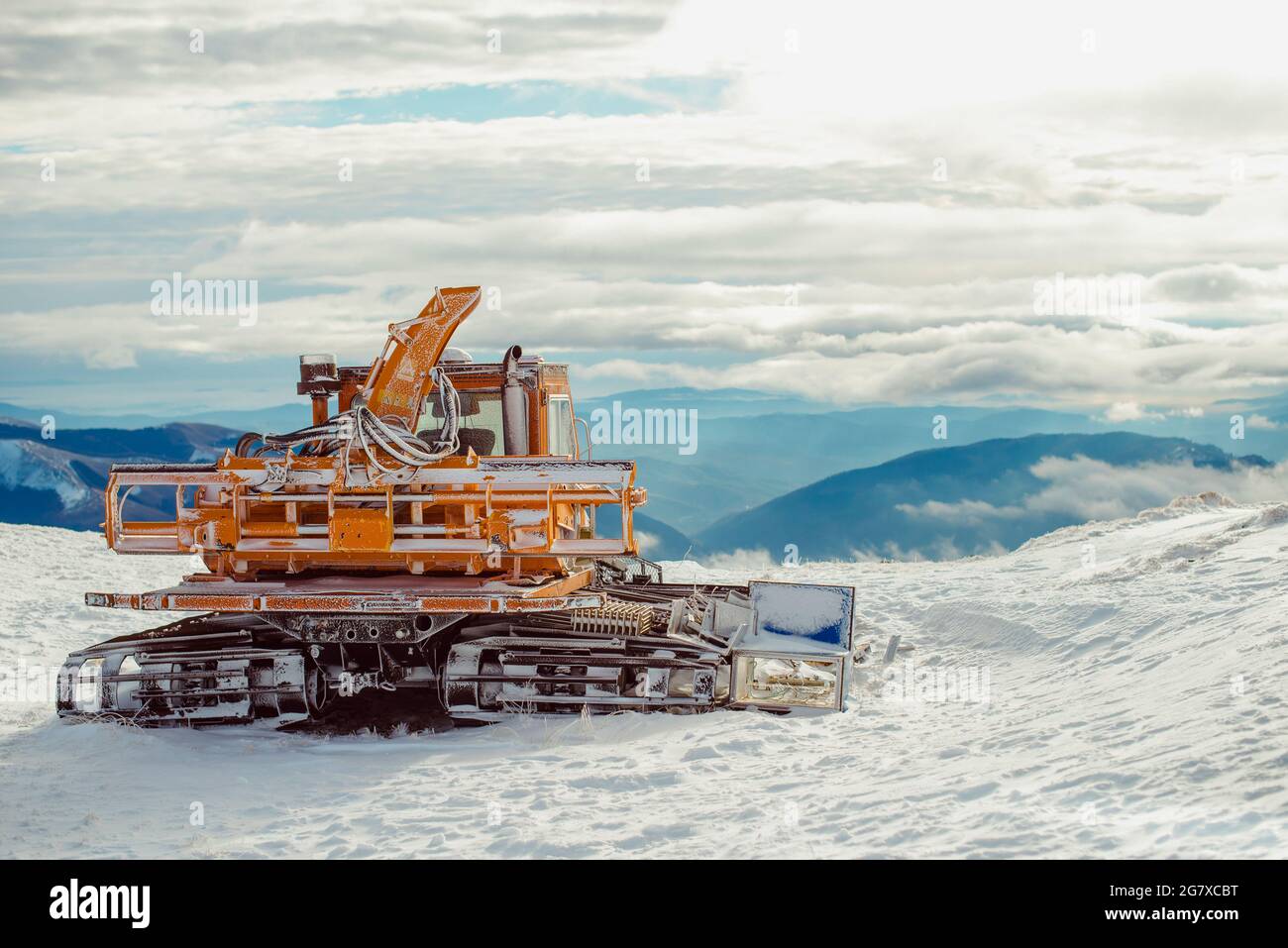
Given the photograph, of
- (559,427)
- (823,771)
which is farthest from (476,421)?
(823,771)

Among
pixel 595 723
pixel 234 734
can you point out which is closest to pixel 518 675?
pixel 595 723

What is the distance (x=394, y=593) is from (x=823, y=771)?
3.45 m

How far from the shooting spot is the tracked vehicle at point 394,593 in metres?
10.3

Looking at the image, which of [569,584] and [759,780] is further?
[569,584]

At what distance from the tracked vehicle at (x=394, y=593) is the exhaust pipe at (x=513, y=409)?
26.7 inches

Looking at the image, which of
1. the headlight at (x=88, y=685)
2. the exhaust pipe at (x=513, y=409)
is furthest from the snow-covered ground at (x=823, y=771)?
the exhaust pipe at (x=513, y=409)

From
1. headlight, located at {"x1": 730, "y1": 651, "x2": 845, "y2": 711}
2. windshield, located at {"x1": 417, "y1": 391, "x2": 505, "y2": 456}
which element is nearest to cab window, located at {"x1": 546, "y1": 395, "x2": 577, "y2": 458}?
windshield, located at {"x1": 417, "y1": 391, "x2": 505, "y2": 456}

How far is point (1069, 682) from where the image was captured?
11383mm

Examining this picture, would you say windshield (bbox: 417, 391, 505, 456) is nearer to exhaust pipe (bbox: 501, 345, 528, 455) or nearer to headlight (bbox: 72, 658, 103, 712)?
exhaust pipe (bbox: 501, 345, 528, 455)

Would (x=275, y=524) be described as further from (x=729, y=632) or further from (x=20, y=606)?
(x=20, y=606)

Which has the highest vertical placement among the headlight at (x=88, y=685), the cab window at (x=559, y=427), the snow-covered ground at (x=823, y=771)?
the cab window at (x=559, y=427)

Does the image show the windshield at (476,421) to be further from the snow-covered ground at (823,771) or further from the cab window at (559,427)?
the snow-covered ground at (823,771)

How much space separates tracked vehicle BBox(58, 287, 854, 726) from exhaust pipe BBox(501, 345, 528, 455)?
2.22ft
